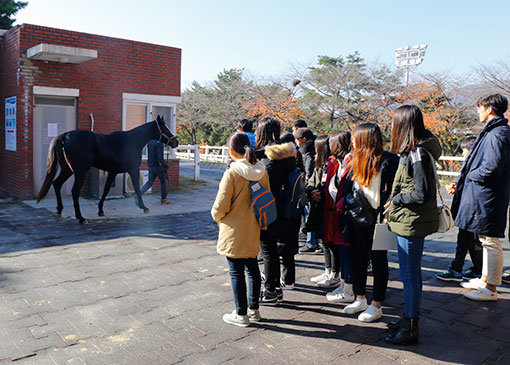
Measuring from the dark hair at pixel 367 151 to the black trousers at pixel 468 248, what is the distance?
6.58 feet

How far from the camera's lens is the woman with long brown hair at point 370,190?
3.57 meters

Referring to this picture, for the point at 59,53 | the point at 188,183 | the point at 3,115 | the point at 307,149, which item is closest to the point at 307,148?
the point at 307,149

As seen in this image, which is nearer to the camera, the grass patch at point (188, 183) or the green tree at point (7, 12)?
the grass patch at point (188, 183)

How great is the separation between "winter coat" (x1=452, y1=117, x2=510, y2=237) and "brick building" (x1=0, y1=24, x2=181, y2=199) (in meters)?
8.14

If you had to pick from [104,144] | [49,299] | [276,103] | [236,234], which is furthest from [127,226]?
[276,103]

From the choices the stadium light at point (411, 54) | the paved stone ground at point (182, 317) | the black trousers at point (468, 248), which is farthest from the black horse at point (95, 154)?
the stadium light at point (411, 54)

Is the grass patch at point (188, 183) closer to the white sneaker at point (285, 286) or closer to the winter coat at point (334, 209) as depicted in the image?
the white sneaker at point (285, 286)

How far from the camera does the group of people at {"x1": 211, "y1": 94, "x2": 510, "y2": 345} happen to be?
10.8 ft

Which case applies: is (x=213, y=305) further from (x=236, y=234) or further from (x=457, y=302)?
(x=457, y=302)

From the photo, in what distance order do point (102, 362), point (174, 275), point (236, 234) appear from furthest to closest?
point (174, 275) < point (236, 234) < point (102, 362)

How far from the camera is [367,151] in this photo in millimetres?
3574

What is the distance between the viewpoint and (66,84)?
33.3 feet

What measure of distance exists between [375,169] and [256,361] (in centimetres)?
183

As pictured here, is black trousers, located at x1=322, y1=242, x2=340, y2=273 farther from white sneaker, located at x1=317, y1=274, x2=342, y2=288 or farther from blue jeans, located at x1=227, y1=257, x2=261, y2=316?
blue jeans, located at x1=227, y1=257, x2=261, y2=316
